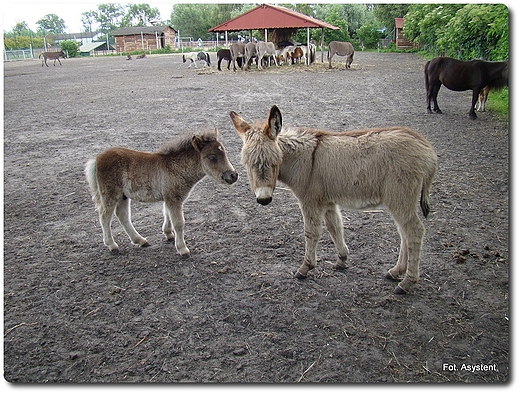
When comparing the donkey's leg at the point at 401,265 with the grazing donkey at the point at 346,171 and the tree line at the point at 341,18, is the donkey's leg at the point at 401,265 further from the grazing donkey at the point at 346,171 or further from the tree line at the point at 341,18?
the tree line at the point at 341,18

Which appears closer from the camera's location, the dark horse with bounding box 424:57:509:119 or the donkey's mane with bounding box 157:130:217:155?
the donkey's mane with bounding box 157:130:217:155

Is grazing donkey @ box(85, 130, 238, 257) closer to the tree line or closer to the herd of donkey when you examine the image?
the herd of donkey

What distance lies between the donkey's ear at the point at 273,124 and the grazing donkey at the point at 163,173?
0.78 meters

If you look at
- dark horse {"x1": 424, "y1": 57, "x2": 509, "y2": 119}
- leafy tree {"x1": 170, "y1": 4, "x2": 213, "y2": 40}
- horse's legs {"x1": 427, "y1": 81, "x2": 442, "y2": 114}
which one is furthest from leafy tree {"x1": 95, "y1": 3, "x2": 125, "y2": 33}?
horse's legs {"x1": 427, "y1": 81, "x2": 442, "y2": 114}

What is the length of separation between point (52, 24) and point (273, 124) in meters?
2.40

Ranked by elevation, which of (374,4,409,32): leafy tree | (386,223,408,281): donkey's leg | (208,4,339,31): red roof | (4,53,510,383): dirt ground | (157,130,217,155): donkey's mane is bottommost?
(4,53,510,383): dirt ground

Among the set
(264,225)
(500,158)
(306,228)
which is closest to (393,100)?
(500,158)

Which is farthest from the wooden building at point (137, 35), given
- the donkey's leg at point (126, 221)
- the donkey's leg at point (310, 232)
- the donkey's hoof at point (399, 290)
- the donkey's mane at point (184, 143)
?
the donkey's hoof at point (399, 290)

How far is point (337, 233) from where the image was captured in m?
3.48

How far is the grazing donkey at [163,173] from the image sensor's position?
11.8 feet

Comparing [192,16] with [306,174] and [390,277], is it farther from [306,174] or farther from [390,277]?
[390,277]

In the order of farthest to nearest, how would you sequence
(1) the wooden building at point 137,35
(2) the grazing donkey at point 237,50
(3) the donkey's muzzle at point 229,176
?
(2) the grazing donkey at point 237,50 < (1) the wooden building at point 137,35 < (3) the donkey's muzzle at point 229,176

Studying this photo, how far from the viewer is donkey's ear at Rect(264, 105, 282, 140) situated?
2.76 m

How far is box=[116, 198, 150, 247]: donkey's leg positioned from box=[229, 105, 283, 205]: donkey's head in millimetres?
1670
